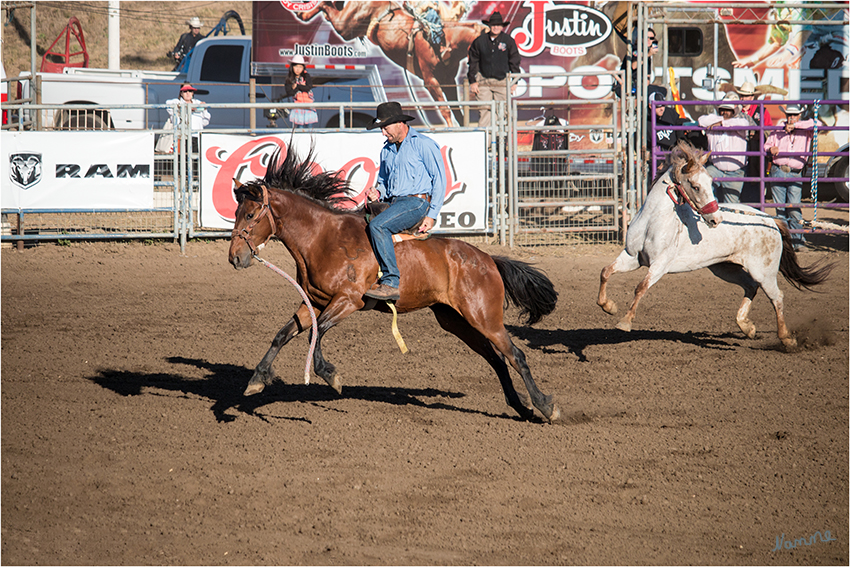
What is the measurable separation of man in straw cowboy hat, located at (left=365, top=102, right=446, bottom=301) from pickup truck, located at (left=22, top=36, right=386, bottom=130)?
34.7ft

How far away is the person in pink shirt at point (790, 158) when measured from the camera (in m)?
13.2

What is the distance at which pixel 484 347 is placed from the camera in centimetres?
613

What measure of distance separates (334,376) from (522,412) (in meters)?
1.40

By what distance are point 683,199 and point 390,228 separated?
3.33 meters

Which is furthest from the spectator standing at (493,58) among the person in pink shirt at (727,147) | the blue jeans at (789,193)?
the blue jeans at (789,193)

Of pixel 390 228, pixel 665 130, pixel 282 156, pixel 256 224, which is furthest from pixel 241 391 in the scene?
pixel 665 130

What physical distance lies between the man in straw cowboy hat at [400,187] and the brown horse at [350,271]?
12cm

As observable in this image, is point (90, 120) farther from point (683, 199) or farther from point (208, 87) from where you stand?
point (683, 199)

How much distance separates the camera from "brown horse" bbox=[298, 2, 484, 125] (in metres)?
17.1

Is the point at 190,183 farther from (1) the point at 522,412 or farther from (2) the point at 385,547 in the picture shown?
(2) the point at 385,547

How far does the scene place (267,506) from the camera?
4.38m

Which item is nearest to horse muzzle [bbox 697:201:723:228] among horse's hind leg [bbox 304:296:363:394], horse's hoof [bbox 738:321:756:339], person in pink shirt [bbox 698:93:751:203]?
horse's hoof [bbox 738:321:756:339]

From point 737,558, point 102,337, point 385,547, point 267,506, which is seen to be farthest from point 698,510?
point 102,337

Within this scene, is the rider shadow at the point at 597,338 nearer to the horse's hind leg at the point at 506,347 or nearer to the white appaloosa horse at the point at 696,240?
the white appaloosa horse at the point at 696,240
